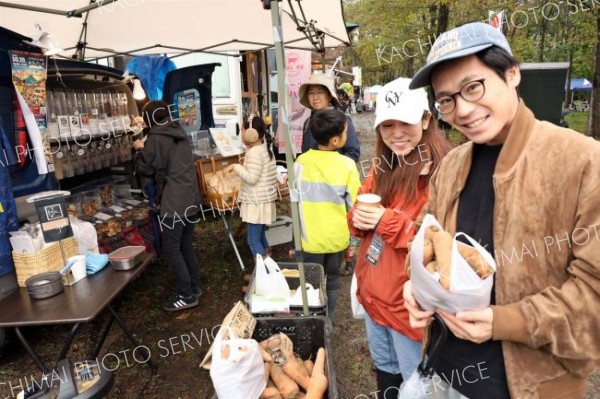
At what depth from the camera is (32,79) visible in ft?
9.67

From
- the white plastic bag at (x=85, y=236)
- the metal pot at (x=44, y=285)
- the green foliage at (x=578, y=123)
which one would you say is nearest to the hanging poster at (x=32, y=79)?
the white plastic bag at (x=85, y=236)

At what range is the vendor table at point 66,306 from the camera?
89.7 inches

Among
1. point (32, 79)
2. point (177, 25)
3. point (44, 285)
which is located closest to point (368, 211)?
point (44, 285)

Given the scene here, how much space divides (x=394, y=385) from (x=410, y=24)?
14228 mm

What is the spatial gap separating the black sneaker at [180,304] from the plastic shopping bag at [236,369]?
2.47 metres

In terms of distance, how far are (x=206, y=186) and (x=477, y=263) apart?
4257 millimetres

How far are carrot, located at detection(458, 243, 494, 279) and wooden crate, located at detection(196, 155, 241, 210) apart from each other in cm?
411

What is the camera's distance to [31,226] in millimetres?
2980

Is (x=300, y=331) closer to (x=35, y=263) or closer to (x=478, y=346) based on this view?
(x=478, y=346)

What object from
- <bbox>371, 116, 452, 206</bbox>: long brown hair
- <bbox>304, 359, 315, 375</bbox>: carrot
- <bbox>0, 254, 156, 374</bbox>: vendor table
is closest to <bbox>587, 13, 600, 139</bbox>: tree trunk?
<bbox>371, 116, 452, 206</bbox>: long brown hair

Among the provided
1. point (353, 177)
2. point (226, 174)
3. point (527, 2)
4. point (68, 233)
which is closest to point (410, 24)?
point (527, 2)

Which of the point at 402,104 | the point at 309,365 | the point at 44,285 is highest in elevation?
the point at 402,104

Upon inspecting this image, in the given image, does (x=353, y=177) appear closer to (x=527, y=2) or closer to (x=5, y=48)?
(x=5, y=48)

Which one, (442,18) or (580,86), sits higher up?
(442,18)
